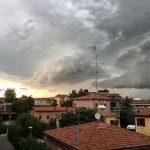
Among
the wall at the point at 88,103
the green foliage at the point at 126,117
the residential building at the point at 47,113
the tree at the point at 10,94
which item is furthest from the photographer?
the tree at the point at 10,94

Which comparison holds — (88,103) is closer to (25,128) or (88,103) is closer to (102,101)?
(102,101)

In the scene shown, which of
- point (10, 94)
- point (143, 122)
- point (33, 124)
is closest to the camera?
point (143, 122)

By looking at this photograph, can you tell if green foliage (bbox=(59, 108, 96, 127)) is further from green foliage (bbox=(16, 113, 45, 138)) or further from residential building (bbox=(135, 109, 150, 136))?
residential building (bbox=(135, 109, 150, 136))

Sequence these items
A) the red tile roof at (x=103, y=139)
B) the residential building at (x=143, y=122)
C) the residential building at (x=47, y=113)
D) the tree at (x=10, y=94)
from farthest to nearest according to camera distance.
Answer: the tree at (x=10, y=94), the residential building at (x=47, y=113), the residential building at (x=143, y=122), the red tile roof at (x=103, y=139)

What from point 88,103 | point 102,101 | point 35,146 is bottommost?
point 35,146

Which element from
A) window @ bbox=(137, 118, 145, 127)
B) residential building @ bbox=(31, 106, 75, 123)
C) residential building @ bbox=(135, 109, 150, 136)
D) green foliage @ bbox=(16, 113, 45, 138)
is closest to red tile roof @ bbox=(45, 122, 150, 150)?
residential building @ bbox=(135, 109, 150, 136)

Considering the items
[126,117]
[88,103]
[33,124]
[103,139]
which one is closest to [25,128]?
[33,124]

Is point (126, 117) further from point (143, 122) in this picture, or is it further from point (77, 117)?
point (143, 122)

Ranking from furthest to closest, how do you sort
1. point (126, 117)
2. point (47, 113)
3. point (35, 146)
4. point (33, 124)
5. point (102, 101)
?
point (47, 113) < point (102, 101) < point (126, 117) < point (33, 124) < point (35, 146)

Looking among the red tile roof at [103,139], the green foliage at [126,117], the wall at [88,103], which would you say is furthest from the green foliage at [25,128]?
the wall at [88,103]

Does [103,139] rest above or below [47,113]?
below

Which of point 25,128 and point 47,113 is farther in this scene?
point 47,113

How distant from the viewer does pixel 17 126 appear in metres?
44.2

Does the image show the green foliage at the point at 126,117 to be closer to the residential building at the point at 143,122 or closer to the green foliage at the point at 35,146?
the residential building at the point at 143,122
